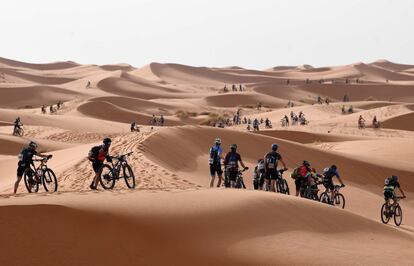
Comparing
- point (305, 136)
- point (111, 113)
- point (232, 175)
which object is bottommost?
point (232, 175)

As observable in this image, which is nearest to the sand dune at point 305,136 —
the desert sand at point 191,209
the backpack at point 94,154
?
the desert sand at point 191,209

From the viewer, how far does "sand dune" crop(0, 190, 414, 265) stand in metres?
8.67

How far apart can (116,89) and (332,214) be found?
7926 centimetres

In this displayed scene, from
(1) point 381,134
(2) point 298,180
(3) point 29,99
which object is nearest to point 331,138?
(1) point 381,134

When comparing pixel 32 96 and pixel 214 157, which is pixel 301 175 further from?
pixel 32 96

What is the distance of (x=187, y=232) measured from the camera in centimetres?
969

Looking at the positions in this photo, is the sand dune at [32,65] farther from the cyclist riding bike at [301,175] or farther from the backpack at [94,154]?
the backpack at [94,154]

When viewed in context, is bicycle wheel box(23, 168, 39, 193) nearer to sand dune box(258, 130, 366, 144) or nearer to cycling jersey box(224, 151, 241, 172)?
cycling jersey box(224, 151, 241, 172)

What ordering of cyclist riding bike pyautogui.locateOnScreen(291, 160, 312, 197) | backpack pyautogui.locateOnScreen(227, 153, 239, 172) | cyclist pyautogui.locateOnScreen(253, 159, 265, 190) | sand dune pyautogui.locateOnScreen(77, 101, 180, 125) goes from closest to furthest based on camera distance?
backpack pyautogui.locateOnScreen(227, 153, 239, 172)
cyclist pyautogui.locateOnScreen(253, 159, 265, 190)
cyclist riding bike pyautogui.locateOnScreen(291, 160, 312, 197)
sand dune pyautogui.locateOnScreen(77, 101, 180, 125)

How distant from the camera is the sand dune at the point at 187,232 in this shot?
867 cm

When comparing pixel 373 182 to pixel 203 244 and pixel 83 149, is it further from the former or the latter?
pixel 203 244

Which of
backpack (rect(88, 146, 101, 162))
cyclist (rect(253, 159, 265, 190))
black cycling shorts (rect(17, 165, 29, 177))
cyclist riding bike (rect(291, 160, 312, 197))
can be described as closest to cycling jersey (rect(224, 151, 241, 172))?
cyclist (rect(253, 159, 265, 190))

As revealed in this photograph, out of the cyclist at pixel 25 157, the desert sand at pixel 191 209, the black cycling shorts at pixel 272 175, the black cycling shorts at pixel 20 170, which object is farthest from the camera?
the black cycling shorts at pixel 272 175

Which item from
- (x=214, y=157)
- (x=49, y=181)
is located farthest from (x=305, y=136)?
(x=49, y=181)
